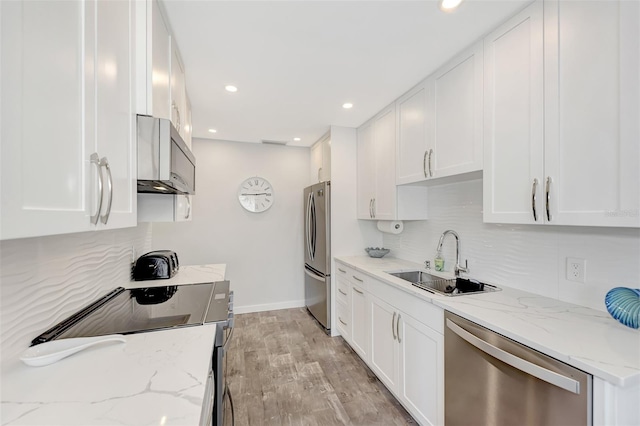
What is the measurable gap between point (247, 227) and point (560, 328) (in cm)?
343

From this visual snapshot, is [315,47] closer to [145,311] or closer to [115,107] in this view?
[115,107]

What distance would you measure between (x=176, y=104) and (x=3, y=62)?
4.57ft

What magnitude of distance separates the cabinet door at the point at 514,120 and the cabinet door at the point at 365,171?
1398 millimetres

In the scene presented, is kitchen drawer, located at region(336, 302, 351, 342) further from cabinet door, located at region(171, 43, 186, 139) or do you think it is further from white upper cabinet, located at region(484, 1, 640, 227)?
cabinet door, located at region(171, 43, 186, 139)

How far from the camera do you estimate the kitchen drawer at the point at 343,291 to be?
9.14 feet

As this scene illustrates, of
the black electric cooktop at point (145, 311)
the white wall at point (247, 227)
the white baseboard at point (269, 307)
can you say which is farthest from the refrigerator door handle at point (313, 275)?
the black electric cooktop at point (145, 311)

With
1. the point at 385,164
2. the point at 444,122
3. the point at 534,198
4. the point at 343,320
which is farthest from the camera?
the point at 343,320

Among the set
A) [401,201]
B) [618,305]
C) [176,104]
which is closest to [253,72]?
[176,104]

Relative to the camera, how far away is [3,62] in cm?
48

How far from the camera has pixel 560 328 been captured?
112cm

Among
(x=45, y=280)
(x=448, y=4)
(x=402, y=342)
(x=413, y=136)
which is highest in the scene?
(x=448, y=4)

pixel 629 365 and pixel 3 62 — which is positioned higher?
pixel 3 62

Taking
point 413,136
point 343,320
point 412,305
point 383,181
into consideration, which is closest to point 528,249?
point 412,305

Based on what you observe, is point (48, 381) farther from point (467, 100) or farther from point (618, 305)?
point (467, 100)
